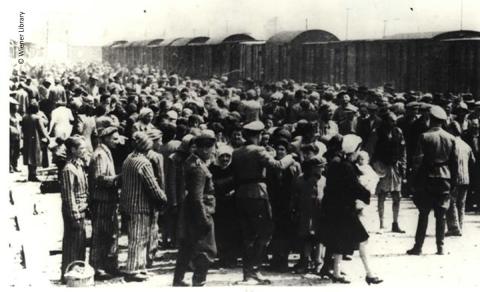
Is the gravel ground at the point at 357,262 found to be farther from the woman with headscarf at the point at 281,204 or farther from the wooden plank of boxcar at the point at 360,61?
the wooden plank of boxcar at the point at 360,61

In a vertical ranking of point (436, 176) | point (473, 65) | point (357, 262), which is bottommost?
point (357, 262)

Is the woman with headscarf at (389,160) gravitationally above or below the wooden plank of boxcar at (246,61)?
below

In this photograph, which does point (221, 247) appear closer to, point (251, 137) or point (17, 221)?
point (251, 137)

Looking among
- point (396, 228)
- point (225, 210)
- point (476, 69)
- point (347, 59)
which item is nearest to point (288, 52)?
point (347, 59)

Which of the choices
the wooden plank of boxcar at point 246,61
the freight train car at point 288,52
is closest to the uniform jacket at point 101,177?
the freight train car at point 288,52

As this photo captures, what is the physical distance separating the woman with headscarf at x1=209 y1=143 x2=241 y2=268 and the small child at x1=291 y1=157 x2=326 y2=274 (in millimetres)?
679

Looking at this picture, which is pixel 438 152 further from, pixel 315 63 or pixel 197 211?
pixel 315 63

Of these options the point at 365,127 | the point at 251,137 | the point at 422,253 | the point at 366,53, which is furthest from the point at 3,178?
the point at 366,53

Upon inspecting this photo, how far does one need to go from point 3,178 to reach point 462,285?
497cm

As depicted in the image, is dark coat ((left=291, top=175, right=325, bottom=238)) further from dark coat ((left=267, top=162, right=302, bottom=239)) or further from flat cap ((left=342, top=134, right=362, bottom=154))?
flat cap ((left=342, top=134, right=362, bottom=154))

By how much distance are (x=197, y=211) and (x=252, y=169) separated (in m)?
0.76

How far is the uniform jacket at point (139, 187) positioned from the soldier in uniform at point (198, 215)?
383 millimetres

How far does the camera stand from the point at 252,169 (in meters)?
6.34

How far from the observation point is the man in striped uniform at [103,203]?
21.2 ft
